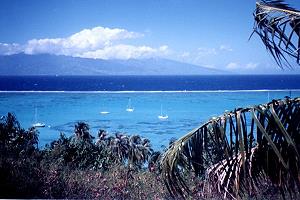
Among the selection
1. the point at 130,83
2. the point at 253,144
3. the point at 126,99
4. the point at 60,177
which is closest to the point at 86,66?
the point at 130,83

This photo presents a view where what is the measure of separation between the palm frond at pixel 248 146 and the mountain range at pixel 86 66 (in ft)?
5.36

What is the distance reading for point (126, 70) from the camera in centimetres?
345

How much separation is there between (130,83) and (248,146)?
2205 millimetres

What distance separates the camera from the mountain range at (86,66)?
10.6 ft

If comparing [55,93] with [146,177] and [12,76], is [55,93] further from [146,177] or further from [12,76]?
[146,177]

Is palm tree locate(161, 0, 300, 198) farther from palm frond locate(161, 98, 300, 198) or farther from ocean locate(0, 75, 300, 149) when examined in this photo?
ocean locate(0, 75, 300, 149)

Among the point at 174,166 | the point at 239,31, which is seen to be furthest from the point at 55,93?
the point at 174,166

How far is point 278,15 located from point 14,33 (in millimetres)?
2499

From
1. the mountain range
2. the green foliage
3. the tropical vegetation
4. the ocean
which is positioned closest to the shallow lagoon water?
the ocean

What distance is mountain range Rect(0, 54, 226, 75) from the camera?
3236mm

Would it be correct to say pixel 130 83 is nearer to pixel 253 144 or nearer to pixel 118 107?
pixel 118 107

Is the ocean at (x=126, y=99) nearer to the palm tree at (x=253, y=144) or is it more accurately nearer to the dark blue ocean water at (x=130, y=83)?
the dark blue ocean water at (x=130, y=83)

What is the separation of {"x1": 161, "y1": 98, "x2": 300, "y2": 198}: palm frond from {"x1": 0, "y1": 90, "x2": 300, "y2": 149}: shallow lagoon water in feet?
4.72

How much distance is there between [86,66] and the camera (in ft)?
11.2
